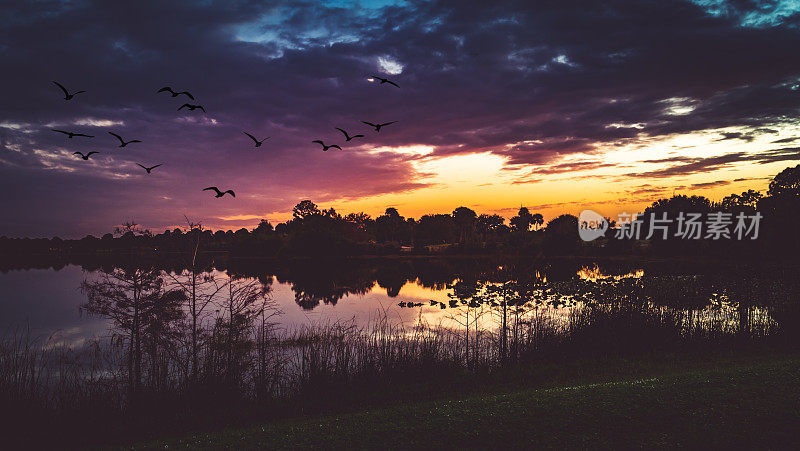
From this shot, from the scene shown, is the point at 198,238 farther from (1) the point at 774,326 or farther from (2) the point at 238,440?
(1) the point at 774,326

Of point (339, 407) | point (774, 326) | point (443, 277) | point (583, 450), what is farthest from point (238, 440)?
point (443, 277)

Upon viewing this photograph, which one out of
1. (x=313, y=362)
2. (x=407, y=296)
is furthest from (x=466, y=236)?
(x=313, y=362)

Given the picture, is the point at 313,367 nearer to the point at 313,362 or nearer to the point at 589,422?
the point at 313,362

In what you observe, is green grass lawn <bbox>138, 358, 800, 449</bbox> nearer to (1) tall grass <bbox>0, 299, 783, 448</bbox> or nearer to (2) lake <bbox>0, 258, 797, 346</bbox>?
(1) tall grass <bbox>0, 299, 783, 448</bbox>

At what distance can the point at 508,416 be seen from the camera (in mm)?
7648

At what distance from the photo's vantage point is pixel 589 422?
7211 millimetres

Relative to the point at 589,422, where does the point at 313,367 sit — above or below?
below

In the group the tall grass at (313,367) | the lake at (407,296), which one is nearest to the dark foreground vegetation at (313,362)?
the tall grass at (313,367)

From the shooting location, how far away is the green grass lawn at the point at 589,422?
6637 mm

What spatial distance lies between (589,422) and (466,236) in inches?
5619

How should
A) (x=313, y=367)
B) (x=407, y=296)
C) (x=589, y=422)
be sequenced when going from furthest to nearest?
(x=407, y=296) → (x=313, y=367) → (x=589, y=422)

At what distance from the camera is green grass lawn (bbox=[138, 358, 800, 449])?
21.8ft

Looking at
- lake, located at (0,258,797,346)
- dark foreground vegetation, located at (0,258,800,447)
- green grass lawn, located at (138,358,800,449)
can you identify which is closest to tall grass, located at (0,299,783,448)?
dark foreground vegetation, located at (0,258,800,447)

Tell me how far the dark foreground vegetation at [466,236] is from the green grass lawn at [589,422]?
30.2 feet
